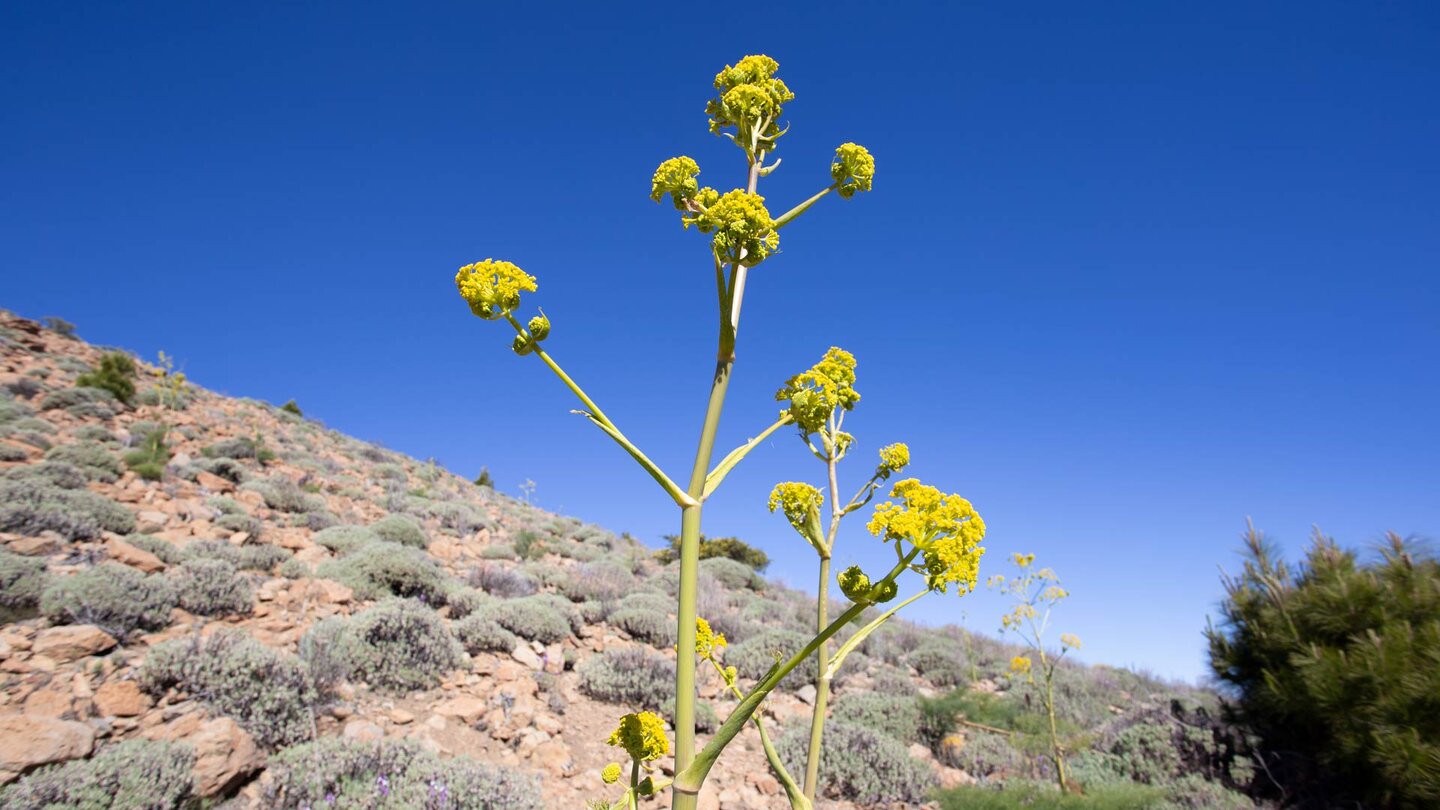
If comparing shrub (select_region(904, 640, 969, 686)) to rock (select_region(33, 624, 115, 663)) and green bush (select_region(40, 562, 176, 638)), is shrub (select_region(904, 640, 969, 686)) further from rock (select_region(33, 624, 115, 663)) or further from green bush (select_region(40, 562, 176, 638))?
rock (select_region(33, 624, 115, 663))

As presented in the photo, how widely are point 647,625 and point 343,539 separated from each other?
16.5ft

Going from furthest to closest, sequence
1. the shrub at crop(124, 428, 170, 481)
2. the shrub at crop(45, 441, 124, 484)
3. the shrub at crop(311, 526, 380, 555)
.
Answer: the shrub at crop(124, 428, 170, 481), the shrub at crop(45, 441, 124, 484), the shrub at crop(311, 526, 380, 555)

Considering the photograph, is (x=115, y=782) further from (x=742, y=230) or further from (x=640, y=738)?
(x=742, y=230)

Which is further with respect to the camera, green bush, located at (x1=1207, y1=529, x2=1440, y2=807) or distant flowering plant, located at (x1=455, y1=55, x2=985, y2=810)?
green bush, located at (x1=1207, y1=529, x2=1440, y2=807)

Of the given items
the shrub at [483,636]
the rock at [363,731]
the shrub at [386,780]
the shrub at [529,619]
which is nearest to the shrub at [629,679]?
the shrub at [529,619]

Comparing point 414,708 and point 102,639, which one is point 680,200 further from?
point 102,639

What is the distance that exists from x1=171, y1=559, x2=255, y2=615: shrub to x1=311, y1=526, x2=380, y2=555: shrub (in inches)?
101

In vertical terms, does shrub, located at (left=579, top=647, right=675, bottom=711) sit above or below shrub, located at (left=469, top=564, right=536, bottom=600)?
below

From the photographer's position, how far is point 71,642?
543 cm

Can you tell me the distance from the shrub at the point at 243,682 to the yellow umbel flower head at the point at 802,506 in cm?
484

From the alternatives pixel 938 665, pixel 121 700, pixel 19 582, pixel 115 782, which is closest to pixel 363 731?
pixel 115 782

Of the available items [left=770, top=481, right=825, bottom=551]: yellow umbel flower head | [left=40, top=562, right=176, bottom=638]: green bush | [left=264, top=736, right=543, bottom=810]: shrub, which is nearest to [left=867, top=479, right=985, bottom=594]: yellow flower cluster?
[left=770, top=481, right=825, bottom=551]: yellow umbel flower head

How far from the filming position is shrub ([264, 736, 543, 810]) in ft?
14.1

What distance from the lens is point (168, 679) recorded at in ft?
16.9
